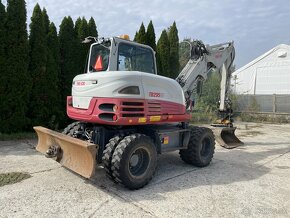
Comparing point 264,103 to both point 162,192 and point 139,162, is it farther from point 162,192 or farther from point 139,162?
point 162,192

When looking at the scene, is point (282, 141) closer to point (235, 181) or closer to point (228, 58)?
point (228, 58)

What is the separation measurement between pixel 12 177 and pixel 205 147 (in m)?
3.85

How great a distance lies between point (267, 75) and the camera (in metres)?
18.9

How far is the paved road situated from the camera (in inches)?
141

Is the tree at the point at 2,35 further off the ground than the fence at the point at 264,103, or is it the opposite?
the tree at the point at 2,35

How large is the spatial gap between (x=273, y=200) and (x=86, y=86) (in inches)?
135

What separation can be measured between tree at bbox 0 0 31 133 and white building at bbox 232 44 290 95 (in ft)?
51.6

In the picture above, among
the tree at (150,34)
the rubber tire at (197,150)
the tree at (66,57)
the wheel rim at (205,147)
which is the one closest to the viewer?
the rubber tire at (197,150)

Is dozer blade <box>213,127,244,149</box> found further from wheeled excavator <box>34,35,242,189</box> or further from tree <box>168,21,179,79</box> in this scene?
tree <box>168,21,179,79</box>

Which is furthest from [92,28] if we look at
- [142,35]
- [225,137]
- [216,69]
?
[225,137]

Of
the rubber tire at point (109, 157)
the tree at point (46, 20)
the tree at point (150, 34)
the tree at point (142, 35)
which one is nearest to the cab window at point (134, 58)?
the rubber tire at point (109, 157)

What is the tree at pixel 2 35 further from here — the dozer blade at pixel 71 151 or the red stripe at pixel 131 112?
the red stripe at pixel 131 112

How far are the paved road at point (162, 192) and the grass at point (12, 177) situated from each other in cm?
13

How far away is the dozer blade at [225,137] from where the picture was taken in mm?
7993
